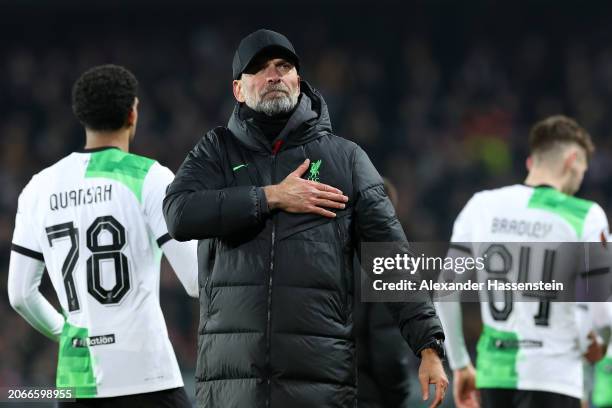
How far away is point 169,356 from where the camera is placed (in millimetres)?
4770

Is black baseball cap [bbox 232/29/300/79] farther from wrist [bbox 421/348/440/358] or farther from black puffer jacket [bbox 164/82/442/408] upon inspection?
wrist [bbox 421/348/440/358]

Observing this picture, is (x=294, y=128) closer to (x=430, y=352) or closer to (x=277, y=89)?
(x=277, y=89)

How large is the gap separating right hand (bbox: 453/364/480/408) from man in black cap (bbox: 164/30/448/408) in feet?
6.86

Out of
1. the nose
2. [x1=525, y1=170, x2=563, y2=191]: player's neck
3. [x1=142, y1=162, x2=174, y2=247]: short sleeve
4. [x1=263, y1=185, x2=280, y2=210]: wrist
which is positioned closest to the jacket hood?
the nose

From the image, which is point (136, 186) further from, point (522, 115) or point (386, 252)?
point (522, 115)

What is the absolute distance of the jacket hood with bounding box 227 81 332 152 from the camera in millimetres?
4258

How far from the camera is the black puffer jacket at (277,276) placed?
13.0 feet

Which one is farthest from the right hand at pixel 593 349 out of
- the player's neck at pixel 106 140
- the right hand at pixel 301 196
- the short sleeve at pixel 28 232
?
the short sleeve at pixel 28 232

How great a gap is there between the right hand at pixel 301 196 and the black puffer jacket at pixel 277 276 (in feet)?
Answer: 0.15

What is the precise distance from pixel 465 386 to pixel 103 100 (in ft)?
8.46

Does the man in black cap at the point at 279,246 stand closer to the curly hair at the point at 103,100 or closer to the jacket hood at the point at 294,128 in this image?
the jacket hood at the point at 294,128

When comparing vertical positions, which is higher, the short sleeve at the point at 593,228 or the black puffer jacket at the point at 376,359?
the short sleeve at the point at 593,228

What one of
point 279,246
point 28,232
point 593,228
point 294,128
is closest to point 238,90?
point 294,128

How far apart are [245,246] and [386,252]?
534 mm
